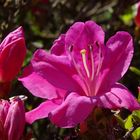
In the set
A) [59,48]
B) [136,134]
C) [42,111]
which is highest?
[59,48]

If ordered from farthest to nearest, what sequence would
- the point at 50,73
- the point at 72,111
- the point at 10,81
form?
1. the point at 10,81
2. the point at 50,73
3. the point at 72,111

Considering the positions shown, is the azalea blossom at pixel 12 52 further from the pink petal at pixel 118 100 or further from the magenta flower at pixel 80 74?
the pink petal at pixel 118 100

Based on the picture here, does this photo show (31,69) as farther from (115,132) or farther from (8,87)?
(115,132)

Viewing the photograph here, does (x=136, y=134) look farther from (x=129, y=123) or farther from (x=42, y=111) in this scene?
(x=42, y=111)

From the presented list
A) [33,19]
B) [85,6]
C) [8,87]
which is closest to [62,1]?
[85,6]

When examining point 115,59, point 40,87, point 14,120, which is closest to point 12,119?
point 14,120

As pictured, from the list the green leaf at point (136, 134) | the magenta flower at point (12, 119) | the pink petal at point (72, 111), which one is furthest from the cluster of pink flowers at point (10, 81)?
the green leaf at point (136, 134)

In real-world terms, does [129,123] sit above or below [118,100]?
A: below
